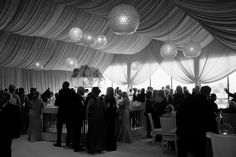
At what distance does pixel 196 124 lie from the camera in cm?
398

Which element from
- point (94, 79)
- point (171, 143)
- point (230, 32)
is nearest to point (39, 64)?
point (94, 79)

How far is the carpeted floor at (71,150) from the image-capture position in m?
6.04

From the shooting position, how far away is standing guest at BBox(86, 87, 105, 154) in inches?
247

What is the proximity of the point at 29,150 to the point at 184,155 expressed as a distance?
3.81m

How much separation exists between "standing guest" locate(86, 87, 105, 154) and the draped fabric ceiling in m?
2.74

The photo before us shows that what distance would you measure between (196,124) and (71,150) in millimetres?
3503

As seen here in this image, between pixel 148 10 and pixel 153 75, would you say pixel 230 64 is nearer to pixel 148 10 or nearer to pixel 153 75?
pixel 153 75

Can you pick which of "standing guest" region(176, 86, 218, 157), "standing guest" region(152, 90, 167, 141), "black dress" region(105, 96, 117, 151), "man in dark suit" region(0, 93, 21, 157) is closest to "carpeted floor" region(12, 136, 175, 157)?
"black dress" region(105, 96, 117, 151)

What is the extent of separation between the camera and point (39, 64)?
12.7 meters

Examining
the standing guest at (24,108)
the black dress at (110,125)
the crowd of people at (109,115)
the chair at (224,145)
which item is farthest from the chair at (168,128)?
the standing guest at (24,108)

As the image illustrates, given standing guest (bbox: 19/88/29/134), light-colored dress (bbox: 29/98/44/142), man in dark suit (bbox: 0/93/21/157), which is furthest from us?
standing guest (bbox: 19/88/29/134)

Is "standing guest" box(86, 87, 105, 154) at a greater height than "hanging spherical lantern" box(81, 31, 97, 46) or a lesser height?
lesser

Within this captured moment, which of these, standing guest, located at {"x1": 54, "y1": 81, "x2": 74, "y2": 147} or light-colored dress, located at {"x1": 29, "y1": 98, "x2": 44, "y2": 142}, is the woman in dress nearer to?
standing guest, located at {"x1": 54, "y1": 81, "x2": 74, "y2": 147}

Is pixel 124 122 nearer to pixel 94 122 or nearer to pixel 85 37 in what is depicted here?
pixel 94 122
